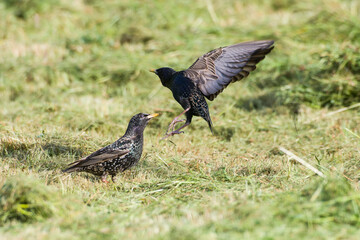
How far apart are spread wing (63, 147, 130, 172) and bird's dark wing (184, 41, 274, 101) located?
3.78ft

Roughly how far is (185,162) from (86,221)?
1.86 m

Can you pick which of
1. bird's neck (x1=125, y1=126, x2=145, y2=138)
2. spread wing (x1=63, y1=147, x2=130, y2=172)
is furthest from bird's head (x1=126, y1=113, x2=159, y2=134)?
spread wing (x1=63, y1=147, x2=130, y2=172)

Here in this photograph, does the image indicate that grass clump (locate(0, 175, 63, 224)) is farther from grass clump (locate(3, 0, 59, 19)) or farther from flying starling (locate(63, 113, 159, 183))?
grass clump (locate(3, 0, 59, 19))

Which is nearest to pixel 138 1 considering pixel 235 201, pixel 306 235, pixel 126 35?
pixel 126 35

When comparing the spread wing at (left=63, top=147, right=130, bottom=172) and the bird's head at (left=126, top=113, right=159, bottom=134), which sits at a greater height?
the bird's head at (left=126, top=113, right=159, bottom=134)

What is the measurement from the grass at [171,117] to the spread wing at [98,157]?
0.18 meters

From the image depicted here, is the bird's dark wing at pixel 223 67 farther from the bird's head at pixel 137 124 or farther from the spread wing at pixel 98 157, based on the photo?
the spread wing at pixel 98 157

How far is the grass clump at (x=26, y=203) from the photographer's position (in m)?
3.56

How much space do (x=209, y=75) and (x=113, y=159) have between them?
1.43 meters

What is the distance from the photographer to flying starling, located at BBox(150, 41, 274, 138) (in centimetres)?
505

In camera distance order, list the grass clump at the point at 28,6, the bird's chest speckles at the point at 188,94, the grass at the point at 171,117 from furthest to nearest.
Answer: the grass clump at the point at 28,6 → the bird's chest speckles at the point at 188,94 → the grass at the point at 171,117

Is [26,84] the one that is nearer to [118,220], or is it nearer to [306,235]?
[118,220]

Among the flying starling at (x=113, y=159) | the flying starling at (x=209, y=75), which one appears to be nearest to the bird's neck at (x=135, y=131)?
the flying starling at (x=113, y=159)

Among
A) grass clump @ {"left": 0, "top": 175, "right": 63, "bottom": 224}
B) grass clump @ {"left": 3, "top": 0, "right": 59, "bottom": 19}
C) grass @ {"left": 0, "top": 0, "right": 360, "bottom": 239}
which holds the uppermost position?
grass clump @ {"left": 3, "top": 0, "right": 59, "bottom": 19}
